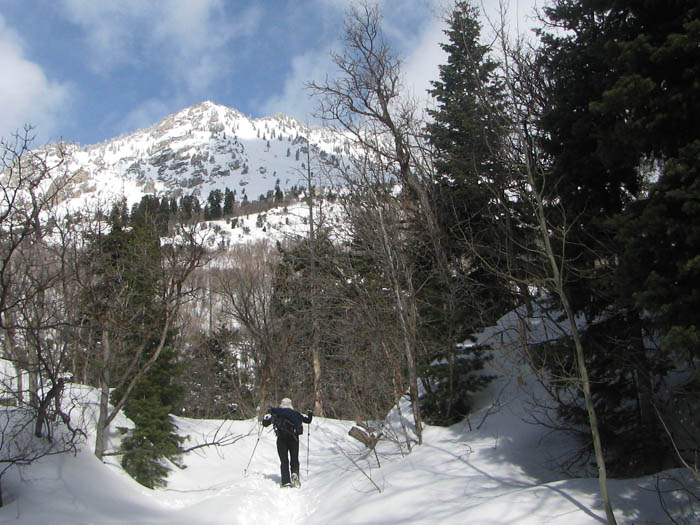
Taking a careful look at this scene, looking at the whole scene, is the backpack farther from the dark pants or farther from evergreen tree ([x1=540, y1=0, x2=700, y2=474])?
evergreen tree ([x1=540, y1=0, x2=700, y2=474])

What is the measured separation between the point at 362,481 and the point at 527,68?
28.3 ft

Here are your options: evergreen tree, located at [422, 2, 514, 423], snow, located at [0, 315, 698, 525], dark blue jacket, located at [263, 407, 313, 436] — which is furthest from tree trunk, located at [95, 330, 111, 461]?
Result: evergreen tree, located at [422, 2, 514, 423]

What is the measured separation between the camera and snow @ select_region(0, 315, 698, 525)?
5117 mm

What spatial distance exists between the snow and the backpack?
3.30 ft

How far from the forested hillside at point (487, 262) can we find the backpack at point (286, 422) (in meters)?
1.59

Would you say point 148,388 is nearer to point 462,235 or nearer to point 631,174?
point 462,235

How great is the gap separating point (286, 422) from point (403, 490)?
2850 mm

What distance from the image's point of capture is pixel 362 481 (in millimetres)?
7848

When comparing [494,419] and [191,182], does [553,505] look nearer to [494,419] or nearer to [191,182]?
[494,419]

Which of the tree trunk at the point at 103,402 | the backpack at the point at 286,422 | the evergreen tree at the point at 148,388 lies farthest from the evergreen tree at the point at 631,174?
the evergreen tree at the point at 148,388

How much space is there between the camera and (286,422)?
8797 millimetres

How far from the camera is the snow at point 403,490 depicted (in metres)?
5.12

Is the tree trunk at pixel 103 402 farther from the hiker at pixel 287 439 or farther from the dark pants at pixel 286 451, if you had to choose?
the dark pants at pixel 286 451

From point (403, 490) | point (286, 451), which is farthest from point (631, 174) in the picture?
point (286, 451)
